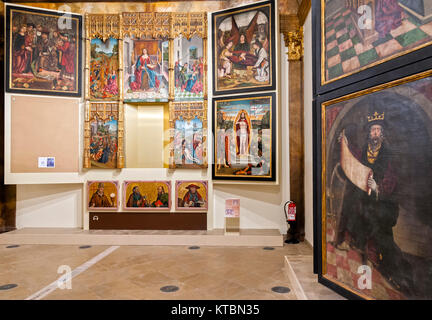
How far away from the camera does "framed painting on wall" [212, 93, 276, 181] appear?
716 cm

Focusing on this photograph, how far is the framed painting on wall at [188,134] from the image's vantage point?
25.5ft

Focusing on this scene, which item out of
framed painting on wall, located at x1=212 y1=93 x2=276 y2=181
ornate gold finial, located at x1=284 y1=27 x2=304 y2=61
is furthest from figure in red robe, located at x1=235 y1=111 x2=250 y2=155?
ornate gold finial, located at x1=284 y1=27 x2=304 y2=61

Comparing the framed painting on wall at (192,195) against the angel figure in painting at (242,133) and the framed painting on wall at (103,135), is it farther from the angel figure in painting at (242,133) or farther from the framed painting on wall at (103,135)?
the framed painting on wall at (103,135)

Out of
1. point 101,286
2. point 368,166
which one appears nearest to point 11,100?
point 101,286

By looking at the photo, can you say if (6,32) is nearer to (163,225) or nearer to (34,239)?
(34,239)

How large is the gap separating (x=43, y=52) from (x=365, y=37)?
7.67 metres

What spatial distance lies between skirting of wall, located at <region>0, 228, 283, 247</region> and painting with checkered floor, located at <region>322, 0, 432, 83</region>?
434 cm

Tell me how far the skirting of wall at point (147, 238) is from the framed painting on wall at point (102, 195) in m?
0.72

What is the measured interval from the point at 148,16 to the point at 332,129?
20.9 ft

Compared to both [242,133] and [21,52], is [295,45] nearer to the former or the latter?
[242,133]

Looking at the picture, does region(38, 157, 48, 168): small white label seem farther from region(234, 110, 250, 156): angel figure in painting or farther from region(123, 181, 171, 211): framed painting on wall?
region(234, 110, 250, 156): angel figure in painting

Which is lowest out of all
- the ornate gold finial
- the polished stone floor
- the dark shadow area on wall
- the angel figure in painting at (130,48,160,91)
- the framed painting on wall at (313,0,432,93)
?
the polished stone floor

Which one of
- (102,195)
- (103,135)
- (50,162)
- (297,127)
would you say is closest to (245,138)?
(297,127)

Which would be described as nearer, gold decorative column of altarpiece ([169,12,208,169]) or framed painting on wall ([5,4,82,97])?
framed painting on wall ([5,4,82,97])
